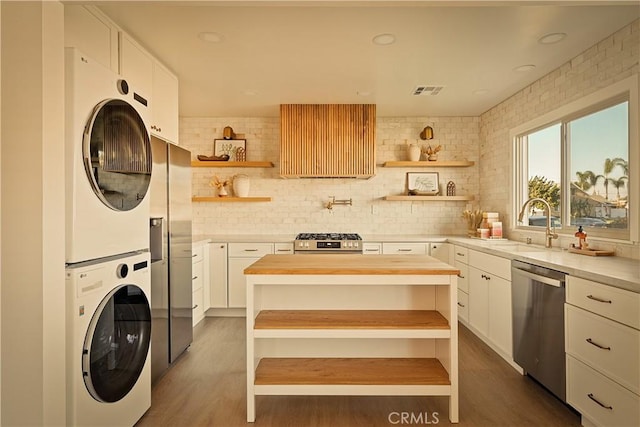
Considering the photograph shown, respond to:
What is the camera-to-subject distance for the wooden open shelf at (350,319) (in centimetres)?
215

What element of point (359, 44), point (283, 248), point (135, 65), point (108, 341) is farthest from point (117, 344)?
point (359, 44)

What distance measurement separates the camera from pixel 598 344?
1.95m

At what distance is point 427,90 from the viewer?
12.6 ft

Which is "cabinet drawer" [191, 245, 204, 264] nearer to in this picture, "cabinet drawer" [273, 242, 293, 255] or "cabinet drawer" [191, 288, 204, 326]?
"cabinet drawer" [191, 288, 204, 326]

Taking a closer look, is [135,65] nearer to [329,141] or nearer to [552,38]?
[329,141]

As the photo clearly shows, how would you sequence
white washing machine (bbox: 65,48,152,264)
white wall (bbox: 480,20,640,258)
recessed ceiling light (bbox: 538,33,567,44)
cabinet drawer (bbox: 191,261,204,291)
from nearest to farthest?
white washing machine (bbox: 65,48,152,264) < white wall (bbox: 480,20,640,258) < recessed ceiling light (bbox: 538,33,567,44) < cabinet drawer (bbox: 191,261,204,291)

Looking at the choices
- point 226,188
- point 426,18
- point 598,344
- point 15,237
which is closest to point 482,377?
point 598,344

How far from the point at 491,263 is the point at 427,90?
6.29 ft

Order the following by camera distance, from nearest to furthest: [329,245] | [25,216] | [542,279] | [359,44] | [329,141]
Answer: [25,216] < [542,279] < [359,44] < [329,245] < [329,141]

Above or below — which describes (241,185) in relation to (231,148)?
below

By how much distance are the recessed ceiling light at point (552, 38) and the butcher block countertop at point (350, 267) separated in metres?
1.87

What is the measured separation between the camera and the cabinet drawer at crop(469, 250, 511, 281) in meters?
2.94

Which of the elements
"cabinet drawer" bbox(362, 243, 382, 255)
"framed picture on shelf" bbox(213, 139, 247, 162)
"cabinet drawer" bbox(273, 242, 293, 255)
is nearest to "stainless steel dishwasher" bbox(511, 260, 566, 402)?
"cabinet drawer" bbox(362, 243, 382, 255)

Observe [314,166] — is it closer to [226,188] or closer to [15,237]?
[226,188]
